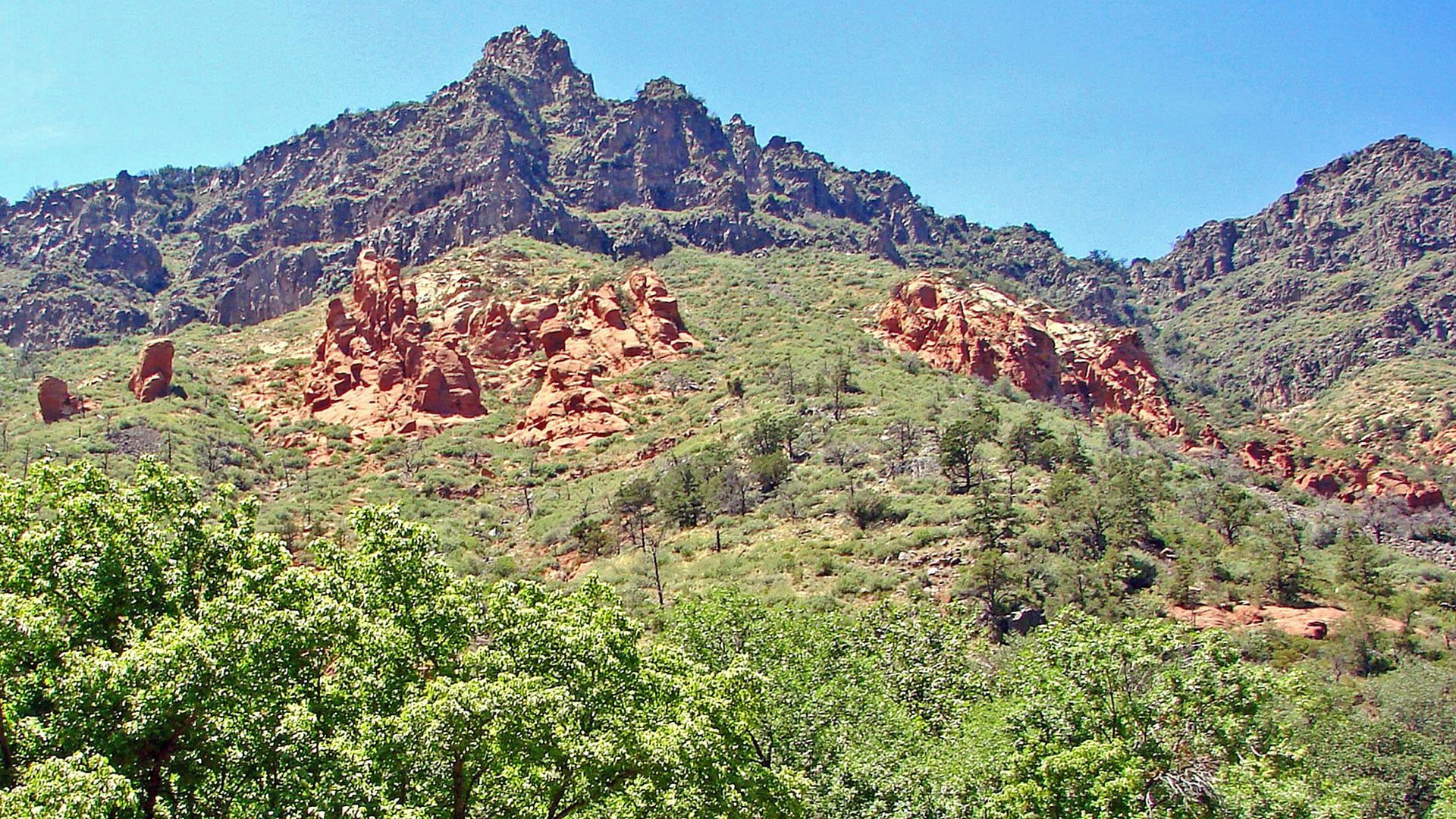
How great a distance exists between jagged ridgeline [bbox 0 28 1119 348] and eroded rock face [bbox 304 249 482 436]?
31.4 metres

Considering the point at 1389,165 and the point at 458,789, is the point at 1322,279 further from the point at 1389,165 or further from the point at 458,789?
the point at 458,789

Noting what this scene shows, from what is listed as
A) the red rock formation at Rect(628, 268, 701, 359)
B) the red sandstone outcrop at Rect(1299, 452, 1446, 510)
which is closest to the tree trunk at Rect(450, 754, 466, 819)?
the red rock formation at Rect(628, 268, 701, 359)

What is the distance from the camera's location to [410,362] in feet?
237

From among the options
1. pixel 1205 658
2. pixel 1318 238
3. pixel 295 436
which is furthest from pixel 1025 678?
pixel 1318 238

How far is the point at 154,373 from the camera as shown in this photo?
237 ft

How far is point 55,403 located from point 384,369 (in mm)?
22536

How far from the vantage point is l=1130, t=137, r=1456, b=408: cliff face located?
11600cm

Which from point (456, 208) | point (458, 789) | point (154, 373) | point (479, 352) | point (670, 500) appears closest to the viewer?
point (458, 789)

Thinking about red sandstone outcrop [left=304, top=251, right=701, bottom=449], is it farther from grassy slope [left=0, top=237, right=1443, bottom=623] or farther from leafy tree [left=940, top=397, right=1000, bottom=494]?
leafy tree [left=940, top=397, right=1000, bottom=494]

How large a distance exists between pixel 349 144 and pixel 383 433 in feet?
298

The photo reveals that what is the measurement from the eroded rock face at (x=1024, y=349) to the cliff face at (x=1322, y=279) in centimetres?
4058

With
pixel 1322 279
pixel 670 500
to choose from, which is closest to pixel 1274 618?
pixel 670 500

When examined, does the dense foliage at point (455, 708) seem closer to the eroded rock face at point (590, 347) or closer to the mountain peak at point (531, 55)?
the eroded rock face at point (590, 347)

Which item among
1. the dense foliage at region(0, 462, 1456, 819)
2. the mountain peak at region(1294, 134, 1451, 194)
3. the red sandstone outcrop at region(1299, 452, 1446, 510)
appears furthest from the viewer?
the mountain peak at region(1294, 134, 1451, 194)
